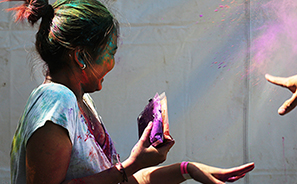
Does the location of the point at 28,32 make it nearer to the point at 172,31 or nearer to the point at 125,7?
the point at 125,7

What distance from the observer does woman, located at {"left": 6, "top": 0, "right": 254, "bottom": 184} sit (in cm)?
79

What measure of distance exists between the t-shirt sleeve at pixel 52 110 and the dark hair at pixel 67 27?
15cm

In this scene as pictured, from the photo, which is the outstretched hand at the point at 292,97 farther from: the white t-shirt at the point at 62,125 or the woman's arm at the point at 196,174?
the white t-shirt at the point at 62,125

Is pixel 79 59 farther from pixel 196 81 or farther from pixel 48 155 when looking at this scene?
pixel 196 81

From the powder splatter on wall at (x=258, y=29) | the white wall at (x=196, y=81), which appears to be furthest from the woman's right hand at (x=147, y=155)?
the powder splatter on wall at (x=258, y=29)

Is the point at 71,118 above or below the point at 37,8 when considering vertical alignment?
below

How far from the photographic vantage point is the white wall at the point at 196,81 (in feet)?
8.13

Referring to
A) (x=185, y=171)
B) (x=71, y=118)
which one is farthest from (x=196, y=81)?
(x=71, y=118)

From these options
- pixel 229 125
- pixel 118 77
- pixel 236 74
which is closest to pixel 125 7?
pixel 118 77

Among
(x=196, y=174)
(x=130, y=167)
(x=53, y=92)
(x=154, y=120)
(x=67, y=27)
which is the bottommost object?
(x=196, y=174)

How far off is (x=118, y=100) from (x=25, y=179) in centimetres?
170

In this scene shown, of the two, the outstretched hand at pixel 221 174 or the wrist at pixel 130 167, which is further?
the outstretched hand at pixel 221 174

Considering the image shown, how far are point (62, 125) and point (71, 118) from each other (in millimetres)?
47

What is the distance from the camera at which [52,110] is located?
804 millimetres
